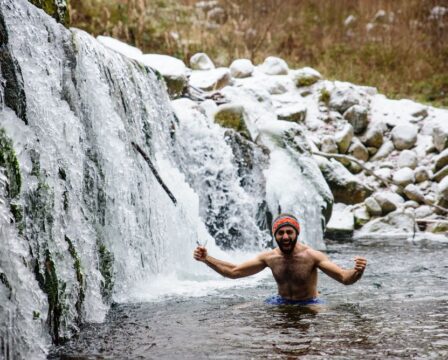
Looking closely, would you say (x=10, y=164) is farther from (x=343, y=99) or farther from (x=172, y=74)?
(x=343, y=99)

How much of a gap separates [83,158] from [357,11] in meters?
13.9

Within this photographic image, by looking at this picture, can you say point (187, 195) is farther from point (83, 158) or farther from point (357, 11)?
point (357, 11)

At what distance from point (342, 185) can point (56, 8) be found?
6422 millimetres

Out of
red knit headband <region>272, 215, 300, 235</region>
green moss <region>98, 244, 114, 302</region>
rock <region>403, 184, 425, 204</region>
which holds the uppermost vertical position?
rock <region>403, 184, 425, 204</region>

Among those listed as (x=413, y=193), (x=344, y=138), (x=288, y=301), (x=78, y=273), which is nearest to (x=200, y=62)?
(x=344, y=138)

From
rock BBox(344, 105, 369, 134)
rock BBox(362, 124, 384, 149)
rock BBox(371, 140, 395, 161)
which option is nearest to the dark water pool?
rock BBox(371, 140, 395, 161)

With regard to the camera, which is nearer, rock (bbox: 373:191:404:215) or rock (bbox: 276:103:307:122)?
rock (bbox: 373:191:404:215)

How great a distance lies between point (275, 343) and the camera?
10.9 feet

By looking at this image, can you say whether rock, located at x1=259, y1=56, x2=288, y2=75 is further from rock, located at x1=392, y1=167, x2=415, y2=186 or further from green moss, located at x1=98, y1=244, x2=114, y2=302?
green moss, located at x1=98, y1=244, x2=114, y2=302

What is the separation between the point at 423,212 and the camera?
Result: 10109mm

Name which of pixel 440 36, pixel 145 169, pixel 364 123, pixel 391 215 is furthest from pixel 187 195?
pixel 440 36

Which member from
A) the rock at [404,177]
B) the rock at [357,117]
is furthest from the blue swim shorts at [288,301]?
the rock at [357,117]

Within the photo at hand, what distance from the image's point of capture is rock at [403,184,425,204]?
10336mm

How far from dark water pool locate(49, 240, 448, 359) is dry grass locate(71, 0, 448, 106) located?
29.4 ft
